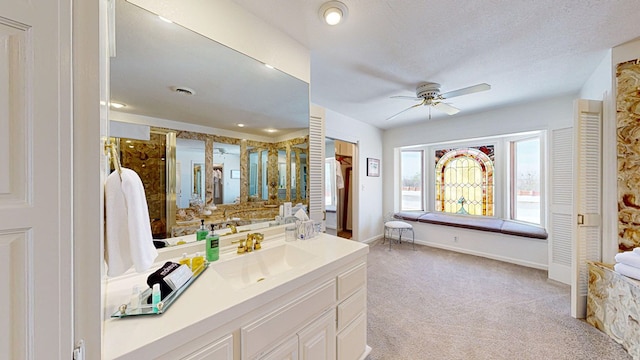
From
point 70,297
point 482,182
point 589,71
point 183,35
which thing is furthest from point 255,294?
point 482,182

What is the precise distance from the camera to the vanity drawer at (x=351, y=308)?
1342 mm

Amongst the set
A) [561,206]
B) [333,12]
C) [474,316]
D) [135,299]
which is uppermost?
[333,12]

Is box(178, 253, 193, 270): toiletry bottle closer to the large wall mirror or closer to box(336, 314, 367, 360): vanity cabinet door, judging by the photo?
the large wall mirror

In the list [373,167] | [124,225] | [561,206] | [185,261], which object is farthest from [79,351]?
[373,167]

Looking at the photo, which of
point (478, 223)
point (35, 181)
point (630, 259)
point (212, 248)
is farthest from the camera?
point (478, 223)

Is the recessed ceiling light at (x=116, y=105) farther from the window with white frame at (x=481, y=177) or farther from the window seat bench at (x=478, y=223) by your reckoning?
the window with white frame at (x=481, y=177)

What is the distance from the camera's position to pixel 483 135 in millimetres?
3682

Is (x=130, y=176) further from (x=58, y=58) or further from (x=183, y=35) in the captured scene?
(x=183, y=35)

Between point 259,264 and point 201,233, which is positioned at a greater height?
point 201,233

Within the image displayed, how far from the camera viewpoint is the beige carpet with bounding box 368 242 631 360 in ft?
5.57

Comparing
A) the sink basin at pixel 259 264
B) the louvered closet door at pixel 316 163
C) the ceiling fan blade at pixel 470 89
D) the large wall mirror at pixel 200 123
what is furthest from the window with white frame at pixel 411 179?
the sink basin at pixel 259 264

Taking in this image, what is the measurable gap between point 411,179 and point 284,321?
455 cm

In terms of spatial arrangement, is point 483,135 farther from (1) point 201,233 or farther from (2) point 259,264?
(1) point 201,233

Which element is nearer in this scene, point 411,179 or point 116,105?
point 116,105
